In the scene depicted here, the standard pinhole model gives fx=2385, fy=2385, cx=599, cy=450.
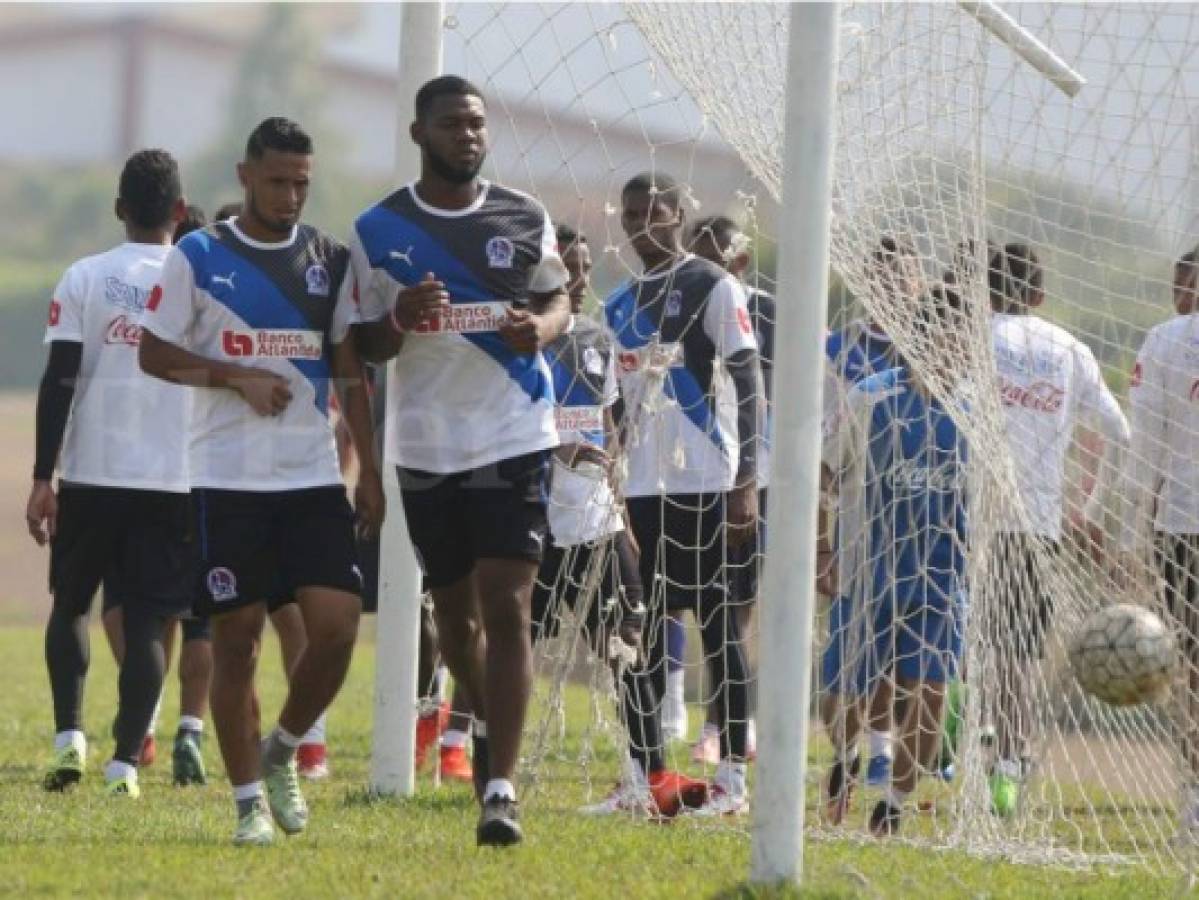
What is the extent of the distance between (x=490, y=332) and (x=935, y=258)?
61.5 inches

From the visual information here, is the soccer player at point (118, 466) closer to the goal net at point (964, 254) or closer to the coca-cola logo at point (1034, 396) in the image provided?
the goal net at point (964, 254)

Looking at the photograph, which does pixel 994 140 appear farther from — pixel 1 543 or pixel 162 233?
pixel 1 543

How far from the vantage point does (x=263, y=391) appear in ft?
22.7

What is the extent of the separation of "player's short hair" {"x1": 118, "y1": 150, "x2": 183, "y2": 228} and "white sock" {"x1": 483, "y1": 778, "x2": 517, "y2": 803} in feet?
10.9

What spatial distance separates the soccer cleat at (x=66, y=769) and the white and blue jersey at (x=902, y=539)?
2.83 meters

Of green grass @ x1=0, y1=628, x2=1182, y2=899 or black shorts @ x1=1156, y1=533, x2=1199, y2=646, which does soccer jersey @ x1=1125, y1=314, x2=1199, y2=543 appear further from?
green grass @ x1=0, y1=628, x2=1182, y2=899

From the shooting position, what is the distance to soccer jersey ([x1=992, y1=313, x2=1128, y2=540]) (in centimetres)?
821

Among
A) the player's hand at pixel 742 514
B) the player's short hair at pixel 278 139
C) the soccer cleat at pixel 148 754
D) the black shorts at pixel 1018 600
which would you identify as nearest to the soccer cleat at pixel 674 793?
the player's hand at pixel 742 514

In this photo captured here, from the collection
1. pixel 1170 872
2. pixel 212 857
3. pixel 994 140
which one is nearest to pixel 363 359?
pixel 212 857

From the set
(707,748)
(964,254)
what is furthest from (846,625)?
(707,748)

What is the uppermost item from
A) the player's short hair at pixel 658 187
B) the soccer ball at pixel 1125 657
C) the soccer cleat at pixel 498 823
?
the player's short hair at pixel 658 187

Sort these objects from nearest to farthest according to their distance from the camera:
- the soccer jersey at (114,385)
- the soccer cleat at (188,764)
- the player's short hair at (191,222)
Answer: the soccer jersey at (114,385)
the soccer cleat at (188,764)
the player's short hair at (191,222)

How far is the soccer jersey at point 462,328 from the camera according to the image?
7.10 metres

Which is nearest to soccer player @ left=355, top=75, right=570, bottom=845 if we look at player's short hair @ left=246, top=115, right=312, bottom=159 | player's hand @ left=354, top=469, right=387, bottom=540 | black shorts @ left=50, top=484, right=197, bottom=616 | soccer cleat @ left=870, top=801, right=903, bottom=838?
player's hand @ left=354, top=469, right=387, bottom=540
